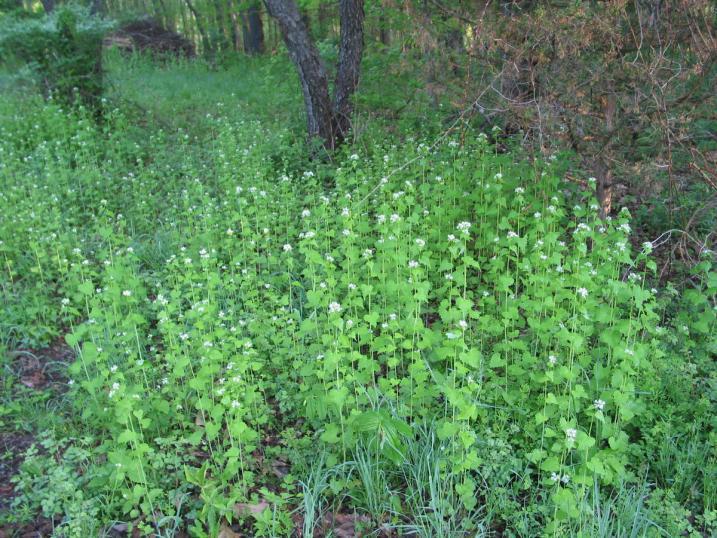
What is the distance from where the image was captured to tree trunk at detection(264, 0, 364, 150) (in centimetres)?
830

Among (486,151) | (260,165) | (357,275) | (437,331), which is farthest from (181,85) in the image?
(437,331)

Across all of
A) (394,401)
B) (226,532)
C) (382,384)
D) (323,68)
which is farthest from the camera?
(323,68)

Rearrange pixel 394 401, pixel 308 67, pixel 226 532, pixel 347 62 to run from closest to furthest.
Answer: pixel 226 532, pixel 394 401, pixel 308 67, pixel 347 62

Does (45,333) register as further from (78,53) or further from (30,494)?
(78,53)

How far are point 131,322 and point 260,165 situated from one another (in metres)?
3.65

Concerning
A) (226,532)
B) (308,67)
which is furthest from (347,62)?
(226,532)

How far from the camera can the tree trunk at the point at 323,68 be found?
8297 mm

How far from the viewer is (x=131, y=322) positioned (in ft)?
13.5

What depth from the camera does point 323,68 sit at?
8.52 meters

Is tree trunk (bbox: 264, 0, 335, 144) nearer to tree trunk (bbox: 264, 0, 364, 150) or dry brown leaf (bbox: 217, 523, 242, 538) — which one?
tree trunk (bbox: 264, 0, 364, 150)

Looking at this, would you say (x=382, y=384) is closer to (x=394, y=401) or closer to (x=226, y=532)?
(x=394, y=401)

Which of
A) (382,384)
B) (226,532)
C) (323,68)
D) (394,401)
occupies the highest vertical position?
(323,68)

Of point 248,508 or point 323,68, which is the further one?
point 323,68

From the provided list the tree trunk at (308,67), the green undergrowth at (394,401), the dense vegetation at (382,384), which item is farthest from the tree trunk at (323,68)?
the green undergrowth at (394,401)
